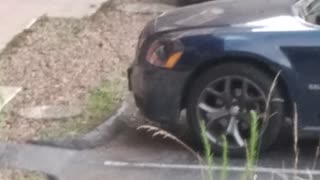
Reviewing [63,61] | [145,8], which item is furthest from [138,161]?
[145,8]

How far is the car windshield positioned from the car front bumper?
3.31 feet

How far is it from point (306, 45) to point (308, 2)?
635mm

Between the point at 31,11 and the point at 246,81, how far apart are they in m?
6.01

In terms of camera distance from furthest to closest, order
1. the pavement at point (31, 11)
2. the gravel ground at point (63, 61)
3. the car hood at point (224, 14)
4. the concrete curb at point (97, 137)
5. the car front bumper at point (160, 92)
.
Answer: the pavement at point (31, 11), the gravel ground at point (63, 61), the concrete curb at point (97, 137), the car hood at point (224, 14), the car front bumper at point (160, 92)

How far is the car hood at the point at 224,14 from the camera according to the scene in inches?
320

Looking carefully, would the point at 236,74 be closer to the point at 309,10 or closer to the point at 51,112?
the point at 309,10

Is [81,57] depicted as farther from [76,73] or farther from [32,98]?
[32,98]

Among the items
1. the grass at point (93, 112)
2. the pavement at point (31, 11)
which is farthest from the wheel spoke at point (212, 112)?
the pavement at point (31, 11)

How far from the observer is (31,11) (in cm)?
1336

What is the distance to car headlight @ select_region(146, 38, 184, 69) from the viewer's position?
7.98 m

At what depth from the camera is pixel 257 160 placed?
8.10m

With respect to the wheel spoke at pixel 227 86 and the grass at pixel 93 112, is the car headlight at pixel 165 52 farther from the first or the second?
the grass at pixel 93 112

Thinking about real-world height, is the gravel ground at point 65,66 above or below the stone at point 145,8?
above

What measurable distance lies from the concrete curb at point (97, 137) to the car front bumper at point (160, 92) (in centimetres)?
57
